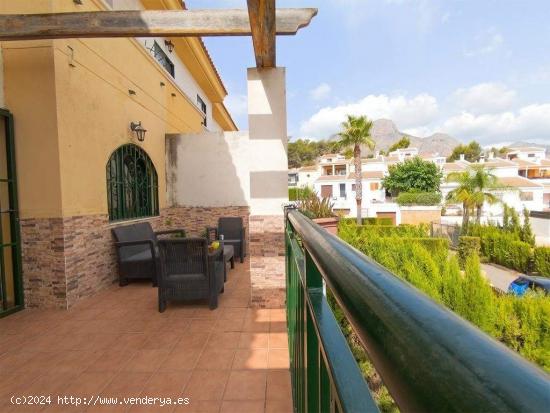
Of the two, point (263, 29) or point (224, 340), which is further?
point (224, 340)

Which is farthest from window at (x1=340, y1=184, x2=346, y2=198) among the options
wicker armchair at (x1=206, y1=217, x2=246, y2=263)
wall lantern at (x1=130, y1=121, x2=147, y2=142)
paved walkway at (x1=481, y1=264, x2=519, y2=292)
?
wall lantern at (x1=130, y1=121, x2=147, y2=142)

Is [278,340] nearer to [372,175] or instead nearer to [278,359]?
[278,359]

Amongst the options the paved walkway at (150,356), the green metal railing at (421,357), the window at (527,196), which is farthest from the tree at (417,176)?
the green metal railing at (421,357)

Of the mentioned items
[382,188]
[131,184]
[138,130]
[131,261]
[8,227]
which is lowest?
[131,261]

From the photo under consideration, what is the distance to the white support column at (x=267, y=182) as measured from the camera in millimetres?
4297

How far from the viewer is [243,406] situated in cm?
241

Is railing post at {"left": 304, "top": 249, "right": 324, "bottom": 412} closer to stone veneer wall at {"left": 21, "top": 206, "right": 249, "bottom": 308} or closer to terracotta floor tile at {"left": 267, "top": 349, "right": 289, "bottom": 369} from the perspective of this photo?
terracotta floor tile at {"left": 267, "top": 349, "right": 289, "bottom": 369}

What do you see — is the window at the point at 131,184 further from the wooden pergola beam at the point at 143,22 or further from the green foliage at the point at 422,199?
the green foliage at the point at 422,199

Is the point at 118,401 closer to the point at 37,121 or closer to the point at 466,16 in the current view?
the point at 37,121

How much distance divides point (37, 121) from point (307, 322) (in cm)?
491

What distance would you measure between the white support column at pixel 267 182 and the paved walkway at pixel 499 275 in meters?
12.4

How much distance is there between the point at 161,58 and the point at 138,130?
298 cm

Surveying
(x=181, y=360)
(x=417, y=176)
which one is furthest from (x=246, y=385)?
(x=417, y=176)

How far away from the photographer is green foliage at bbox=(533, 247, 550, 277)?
1327cm
